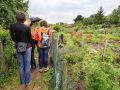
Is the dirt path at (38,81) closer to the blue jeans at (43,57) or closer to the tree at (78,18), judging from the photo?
the blue jeans at (43,57)

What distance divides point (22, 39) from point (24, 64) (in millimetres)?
749

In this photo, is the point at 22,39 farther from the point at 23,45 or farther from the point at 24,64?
the point at 24,64

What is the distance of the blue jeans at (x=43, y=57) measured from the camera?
11570 millimetres

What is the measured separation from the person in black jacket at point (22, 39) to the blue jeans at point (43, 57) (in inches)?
73.0

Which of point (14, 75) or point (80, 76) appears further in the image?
point (14, 75)

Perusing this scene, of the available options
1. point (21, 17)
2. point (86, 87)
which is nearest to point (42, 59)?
point (21, 17)

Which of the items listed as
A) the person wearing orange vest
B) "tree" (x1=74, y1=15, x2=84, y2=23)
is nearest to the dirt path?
the person wearing orange vest

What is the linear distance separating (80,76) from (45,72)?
10.9 feet

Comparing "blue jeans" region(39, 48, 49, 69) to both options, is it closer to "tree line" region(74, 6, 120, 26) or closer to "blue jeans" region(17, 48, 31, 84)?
"blue jeans" region(17, 48, 31, 84)

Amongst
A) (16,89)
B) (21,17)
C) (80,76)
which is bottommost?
(16,89)

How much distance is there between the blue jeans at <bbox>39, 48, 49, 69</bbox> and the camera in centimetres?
1157

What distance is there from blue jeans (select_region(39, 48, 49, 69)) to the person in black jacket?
1.85 m

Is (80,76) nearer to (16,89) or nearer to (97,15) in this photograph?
(16,89)

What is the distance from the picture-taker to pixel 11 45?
1213 cm
